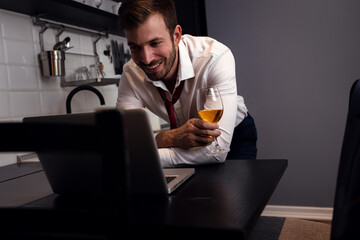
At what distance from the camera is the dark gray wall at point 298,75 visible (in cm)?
265

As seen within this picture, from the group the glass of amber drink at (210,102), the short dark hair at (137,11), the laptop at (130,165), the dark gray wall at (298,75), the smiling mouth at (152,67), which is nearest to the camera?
the laptop at (130,165)

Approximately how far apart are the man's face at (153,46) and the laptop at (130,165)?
26.4 inches

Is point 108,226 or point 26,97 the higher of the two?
point 26,97

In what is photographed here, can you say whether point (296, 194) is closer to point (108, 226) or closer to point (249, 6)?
point (249, 6)

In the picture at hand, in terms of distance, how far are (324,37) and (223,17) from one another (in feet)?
2.75

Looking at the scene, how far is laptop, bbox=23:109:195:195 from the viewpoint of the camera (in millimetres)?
753

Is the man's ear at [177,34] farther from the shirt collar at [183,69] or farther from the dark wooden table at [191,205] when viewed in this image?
the dark wooden table at [191,205]

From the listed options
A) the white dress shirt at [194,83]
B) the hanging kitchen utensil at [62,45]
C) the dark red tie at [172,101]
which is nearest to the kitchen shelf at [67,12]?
the hanging kitchen utensil at [62,45]

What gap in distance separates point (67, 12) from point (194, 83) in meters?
0.94

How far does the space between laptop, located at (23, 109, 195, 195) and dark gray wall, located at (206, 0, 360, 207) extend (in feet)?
6.92

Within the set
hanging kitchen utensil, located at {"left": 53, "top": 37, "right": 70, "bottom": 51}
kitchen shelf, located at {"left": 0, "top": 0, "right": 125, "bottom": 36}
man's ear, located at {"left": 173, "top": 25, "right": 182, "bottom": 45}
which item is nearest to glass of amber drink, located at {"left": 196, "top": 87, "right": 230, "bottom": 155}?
man's ear, located at {"left": 173, "top": 25, "right": 182, "bottom": 45}

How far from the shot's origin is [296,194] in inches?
113

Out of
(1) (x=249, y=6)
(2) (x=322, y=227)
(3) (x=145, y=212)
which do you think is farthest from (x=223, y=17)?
(3) (x=145, y=212)

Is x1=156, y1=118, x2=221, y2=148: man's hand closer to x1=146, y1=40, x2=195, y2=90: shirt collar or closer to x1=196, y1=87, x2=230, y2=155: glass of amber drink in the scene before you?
x1=196, y1=87, x2=230, y2=155: glass of amber drink
